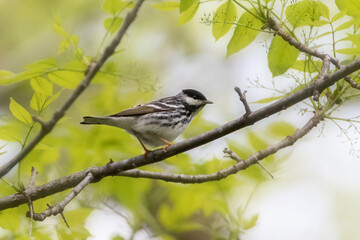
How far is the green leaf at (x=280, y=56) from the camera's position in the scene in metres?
2.62

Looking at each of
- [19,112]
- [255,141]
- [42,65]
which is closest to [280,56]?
[255,141]

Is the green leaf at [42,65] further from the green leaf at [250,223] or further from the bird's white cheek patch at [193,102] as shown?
the bird's white cheek patch at [193,102]

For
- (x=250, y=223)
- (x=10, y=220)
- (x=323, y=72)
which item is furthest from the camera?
(x=250, y=223)

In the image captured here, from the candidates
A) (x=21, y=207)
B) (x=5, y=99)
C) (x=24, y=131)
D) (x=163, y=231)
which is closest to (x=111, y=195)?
(x=163, y=231)

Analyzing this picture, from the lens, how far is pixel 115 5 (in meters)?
2.42

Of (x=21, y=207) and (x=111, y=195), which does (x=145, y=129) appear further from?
(x=21, y=207)

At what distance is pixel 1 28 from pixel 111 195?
17.8 ft

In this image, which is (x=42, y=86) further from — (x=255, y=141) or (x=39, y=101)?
(x=255, y=141)

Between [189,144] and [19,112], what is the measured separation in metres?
0.90

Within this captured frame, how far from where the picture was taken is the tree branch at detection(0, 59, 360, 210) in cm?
243

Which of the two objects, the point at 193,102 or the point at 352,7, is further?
the point at 193,102

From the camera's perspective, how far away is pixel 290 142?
2.88 m

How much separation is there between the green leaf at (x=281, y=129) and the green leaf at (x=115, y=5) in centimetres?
143

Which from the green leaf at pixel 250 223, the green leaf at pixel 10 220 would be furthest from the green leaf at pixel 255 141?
the green leaf at pixel 10 220
